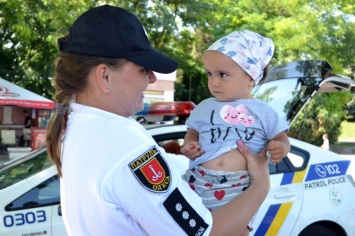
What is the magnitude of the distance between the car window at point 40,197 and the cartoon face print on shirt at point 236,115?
202 centimetres

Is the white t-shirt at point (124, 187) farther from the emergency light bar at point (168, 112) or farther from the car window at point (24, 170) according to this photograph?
the emergency light bar at point (168, 112)

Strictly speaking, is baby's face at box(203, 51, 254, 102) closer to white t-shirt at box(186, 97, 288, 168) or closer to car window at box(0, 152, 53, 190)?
white t-shirt at box(186, 97, 288, 168)

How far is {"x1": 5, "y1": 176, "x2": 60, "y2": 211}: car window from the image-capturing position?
→ 11.8 feet

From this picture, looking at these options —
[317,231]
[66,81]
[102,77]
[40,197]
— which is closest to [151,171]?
[102,77]

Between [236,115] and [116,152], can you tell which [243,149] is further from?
[116,152]

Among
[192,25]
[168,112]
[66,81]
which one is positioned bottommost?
[192,25]

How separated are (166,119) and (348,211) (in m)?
1.99

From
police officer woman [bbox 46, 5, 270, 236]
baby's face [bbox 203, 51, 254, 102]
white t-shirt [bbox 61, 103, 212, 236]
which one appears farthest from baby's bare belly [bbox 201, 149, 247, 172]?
white t-shirt [bbox 61, 103, 212, 236]

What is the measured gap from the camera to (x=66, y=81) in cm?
142

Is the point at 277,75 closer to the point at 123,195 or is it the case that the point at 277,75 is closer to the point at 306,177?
the point at 306,177

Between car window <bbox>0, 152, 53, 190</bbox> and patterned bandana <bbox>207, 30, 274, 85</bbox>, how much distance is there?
7.32ft

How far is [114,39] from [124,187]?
1.32ft

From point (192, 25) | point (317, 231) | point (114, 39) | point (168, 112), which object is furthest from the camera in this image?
point (192, 25)

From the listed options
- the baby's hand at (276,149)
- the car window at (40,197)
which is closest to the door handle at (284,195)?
the car window at (40,197)
